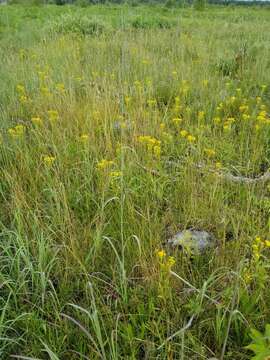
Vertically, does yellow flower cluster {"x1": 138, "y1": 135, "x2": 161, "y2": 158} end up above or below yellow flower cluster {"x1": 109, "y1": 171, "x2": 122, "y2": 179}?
above

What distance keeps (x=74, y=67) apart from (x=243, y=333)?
3772 millimetres

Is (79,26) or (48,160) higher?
(79,26)

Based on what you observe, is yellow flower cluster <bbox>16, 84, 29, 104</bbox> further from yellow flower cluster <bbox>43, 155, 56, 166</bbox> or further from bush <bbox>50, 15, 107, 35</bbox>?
bush <bbox>50, 15, 107, 35</bbox>

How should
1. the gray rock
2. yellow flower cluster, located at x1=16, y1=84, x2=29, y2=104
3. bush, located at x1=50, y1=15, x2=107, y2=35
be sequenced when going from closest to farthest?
the gray rock
yellow flower cluster, located at x1=16, y1=84, x2=29, y2=104
bush, located at x1=50, y1=15, x2=107, y2=35

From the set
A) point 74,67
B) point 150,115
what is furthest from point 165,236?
point 74,67

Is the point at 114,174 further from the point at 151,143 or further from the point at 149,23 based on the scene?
the point at 149,23

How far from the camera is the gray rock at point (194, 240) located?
1846mm

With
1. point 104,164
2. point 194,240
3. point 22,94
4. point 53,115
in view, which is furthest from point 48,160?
point 22,94

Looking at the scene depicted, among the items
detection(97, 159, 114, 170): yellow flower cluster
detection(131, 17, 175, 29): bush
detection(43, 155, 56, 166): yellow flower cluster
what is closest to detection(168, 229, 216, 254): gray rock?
detection(97, 159, 114, 170): yellow flower cluster

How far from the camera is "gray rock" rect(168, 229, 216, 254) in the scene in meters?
1.85

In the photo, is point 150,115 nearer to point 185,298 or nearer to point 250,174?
point 250,174

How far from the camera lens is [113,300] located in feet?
5.52

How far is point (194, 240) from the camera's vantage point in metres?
1.94

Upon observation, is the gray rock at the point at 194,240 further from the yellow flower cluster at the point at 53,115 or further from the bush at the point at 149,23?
the bush at the point at 149,23
